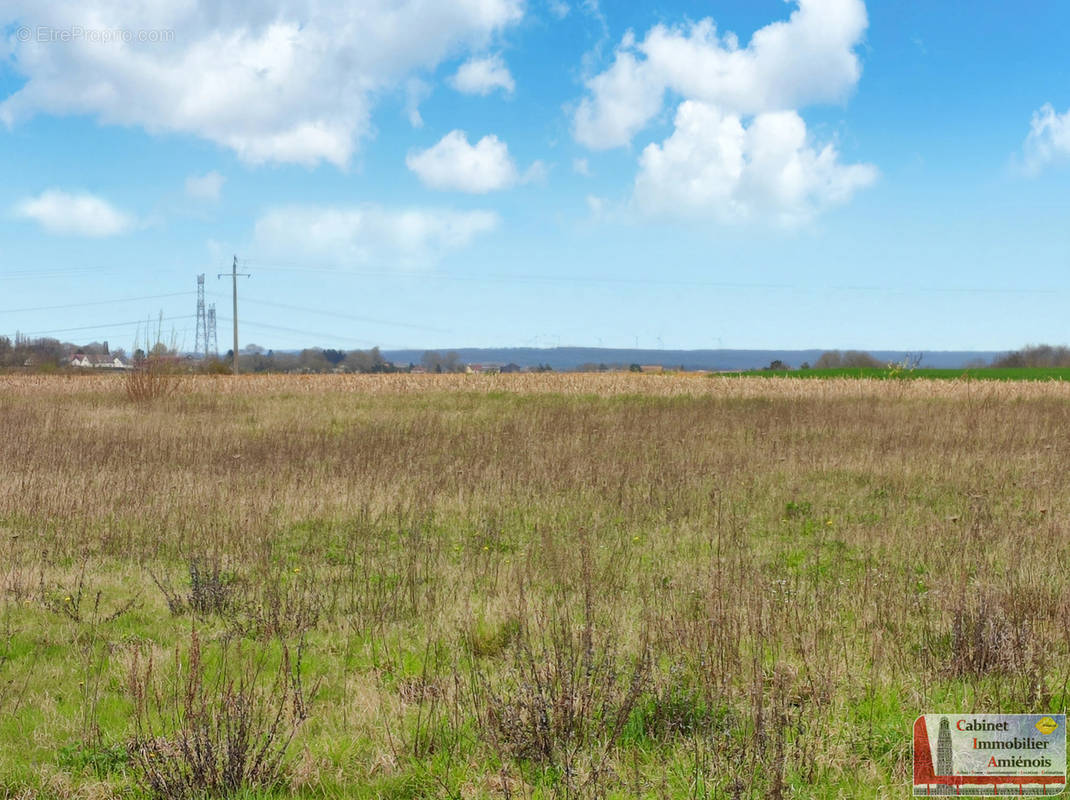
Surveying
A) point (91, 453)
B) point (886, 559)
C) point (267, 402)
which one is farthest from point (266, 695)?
point (267, 402)

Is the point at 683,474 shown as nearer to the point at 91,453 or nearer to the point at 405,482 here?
the point at 405,482

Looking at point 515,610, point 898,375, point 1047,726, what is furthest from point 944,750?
point 898,375

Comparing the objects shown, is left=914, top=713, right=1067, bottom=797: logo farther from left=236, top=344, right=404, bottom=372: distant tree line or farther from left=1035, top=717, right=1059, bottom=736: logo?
left=236, top=344, right=404, bottom=372: distant tree line

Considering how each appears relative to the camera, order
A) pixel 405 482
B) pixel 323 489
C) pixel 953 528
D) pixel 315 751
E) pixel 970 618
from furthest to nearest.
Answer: pixel 405 482, pixel 323 489, pixel 953 528, pixel 970 618, pixel 315 751

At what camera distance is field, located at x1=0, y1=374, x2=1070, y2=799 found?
385cm

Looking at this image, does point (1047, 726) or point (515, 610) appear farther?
point (515, 610)

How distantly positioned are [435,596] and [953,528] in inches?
233

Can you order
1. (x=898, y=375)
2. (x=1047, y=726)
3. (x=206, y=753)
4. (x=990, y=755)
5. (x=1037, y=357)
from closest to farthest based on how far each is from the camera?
(x=206, y=753)
(x=990, y=755)
(x=1047, y=726)
(x=898, y=375)
(x=1037, y=357)

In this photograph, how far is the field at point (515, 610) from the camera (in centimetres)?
385

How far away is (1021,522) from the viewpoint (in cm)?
914

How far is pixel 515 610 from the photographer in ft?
19.9

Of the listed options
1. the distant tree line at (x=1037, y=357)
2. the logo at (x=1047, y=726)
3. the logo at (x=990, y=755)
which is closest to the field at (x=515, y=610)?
the logo at (x=990, y=755)

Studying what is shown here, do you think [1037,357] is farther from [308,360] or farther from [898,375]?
[308,360]

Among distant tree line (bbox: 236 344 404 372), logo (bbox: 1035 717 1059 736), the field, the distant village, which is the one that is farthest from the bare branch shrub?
distant tree line (bbox: 236 344 404 372)
